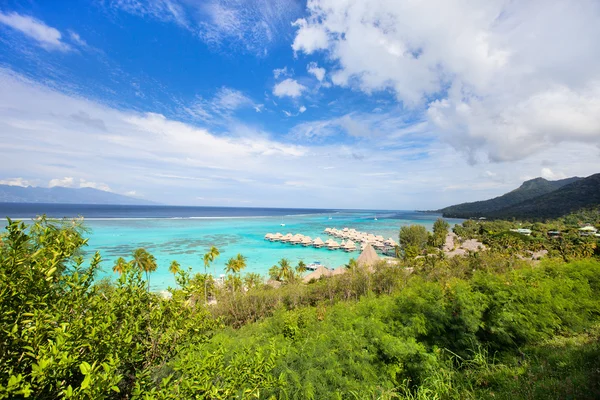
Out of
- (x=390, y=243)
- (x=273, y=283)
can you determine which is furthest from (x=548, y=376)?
(x=390, y=243)

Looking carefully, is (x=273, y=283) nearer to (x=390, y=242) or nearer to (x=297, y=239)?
(x=297, y=239)

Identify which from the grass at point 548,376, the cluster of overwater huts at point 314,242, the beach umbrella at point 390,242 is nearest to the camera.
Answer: the grass at point 548,376

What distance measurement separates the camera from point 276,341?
279 inches

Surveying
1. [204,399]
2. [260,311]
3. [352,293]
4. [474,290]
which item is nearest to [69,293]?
[204,399]

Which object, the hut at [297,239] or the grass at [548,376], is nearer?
the grass at [548,376]

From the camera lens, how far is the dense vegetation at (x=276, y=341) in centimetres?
238

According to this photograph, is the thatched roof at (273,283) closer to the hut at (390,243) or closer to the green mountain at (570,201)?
the hut at (390,243)

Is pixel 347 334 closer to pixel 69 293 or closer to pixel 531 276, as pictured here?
pixel 69 293

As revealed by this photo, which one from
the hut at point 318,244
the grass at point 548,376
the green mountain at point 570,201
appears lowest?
the hut at point 318,244

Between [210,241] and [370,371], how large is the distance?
2165 inches

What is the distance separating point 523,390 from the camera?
187 inches

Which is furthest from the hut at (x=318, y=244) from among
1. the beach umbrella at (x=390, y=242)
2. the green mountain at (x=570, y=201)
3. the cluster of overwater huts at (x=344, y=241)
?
the green mountain at (x=570, y=201)

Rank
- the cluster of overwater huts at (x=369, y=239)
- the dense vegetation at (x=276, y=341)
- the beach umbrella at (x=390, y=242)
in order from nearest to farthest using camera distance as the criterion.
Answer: the dense vegetation at (x=276, y=341) → the beach umbrella at (x=390, y=242) → the cluster of overwater huts at (x=369, y=239)

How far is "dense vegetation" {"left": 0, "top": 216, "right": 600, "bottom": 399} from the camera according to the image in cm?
238
